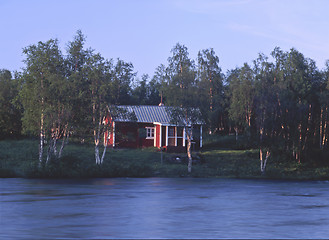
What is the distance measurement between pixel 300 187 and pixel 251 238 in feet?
72.5

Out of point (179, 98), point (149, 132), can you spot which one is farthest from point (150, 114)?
point (179, 98)

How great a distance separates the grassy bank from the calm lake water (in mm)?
3038

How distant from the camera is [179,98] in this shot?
47.2 m

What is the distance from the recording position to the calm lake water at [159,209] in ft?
63.4

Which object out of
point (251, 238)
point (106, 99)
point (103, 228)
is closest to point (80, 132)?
point (106, 99)

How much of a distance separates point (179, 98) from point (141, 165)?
6.78 metres

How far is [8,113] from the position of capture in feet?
220

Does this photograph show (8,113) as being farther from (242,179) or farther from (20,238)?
(20,238)

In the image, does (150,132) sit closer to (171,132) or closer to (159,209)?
(171,132)

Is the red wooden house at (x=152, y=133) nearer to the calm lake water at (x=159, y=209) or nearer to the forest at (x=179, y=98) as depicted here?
the forest at (x=179, y=98)

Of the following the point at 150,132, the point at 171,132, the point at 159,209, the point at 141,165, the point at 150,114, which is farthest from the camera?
the point at 150,114

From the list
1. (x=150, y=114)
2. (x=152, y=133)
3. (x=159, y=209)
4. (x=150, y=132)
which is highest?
(x=150, y=114)

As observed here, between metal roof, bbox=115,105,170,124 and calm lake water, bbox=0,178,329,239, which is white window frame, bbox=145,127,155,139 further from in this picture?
calm lake water, bbox=0,178,329,239

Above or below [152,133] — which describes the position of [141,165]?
below
